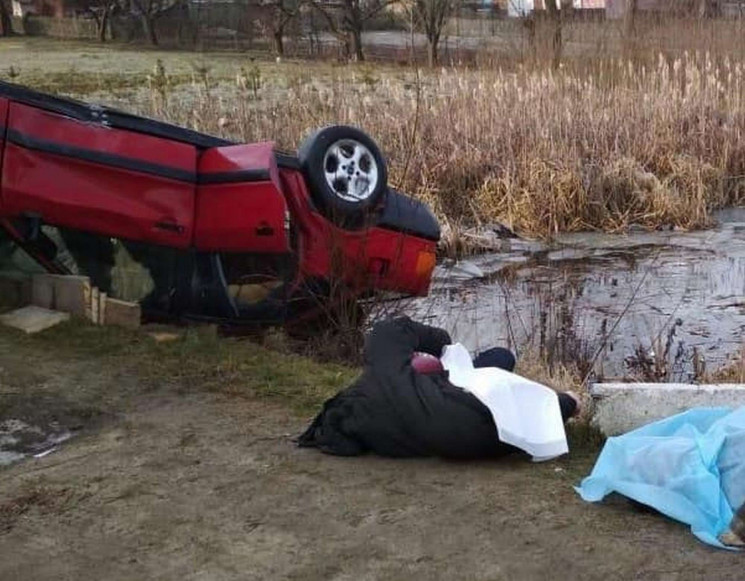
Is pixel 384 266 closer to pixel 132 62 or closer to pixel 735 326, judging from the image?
pixel 735 326

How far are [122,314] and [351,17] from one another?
2749 centimetres

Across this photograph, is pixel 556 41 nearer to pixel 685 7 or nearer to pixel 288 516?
pixel 685 7

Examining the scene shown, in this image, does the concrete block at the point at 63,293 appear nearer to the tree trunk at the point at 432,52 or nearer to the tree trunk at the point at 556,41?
the tree trunk at the point at 556,41

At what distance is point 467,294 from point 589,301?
108 centimetres

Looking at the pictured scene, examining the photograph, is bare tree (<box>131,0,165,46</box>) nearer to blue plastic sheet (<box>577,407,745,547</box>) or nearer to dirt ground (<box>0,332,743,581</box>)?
dirt ground (<box>0,332,743,581</box>)

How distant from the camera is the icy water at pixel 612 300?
753cm

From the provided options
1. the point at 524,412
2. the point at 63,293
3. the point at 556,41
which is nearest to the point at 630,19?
the point at 556,41

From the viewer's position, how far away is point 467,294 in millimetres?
10336

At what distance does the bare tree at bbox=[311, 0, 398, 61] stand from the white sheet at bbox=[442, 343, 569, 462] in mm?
27073

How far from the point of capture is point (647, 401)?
4953 millimetres

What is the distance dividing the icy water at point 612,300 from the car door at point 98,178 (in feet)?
7.37

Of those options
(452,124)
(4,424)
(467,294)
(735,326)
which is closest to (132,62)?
(452,124)

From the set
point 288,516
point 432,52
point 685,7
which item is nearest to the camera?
point 288,516

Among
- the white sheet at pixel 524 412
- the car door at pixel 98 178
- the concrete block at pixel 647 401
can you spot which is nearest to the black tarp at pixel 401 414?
the white sheet at pixel 524 412
